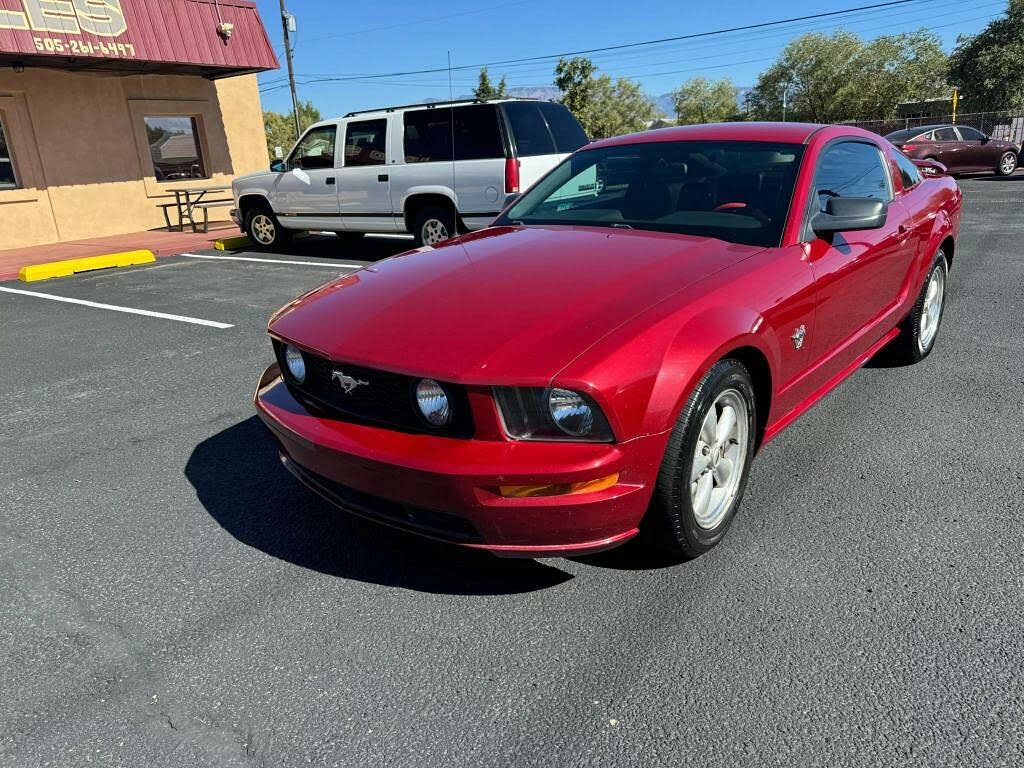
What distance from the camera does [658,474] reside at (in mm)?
2355

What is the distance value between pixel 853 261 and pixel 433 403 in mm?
2216

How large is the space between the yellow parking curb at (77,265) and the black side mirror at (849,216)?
9.96m

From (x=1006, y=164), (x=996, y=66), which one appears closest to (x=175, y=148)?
(x=1006, y=164)

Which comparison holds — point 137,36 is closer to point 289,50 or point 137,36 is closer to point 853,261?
point 853,261

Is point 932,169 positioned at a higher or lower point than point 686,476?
higher

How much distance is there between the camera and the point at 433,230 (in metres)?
9.27

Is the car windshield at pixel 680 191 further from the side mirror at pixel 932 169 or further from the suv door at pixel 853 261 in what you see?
the side mirror at pixel 932 169

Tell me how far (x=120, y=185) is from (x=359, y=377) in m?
13.9

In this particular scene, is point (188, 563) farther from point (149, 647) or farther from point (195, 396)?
point (195, 396)

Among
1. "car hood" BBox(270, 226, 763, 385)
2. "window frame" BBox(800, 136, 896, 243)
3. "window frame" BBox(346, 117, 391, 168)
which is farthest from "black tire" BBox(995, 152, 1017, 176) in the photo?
"car hood" BBox(270, 226, 763, 385)

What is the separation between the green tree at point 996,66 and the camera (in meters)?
43.0

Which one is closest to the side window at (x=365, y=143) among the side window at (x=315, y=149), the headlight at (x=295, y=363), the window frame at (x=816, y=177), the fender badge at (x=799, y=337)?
the side window at (x=315, y=149)

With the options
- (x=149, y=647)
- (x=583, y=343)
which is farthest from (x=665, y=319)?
(x=149, y=647)

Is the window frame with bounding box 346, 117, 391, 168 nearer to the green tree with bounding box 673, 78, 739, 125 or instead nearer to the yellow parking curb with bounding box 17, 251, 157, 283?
the yellow parking curb with bounding box 17, 251, 157, 283
